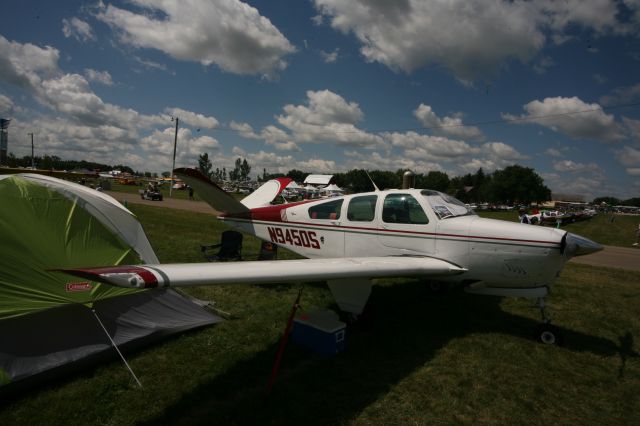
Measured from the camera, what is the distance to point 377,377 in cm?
430

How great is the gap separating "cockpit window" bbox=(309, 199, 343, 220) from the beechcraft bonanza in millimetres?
21

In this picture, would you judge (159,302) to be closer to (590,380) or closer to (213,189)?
(213,189)

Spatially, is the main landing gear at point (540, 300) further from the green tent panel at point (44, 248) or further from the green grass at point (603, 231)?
the green grass at point (603, 231)

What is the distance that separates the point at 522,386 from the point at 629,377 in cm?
176

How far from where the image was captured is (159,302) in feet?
16.0

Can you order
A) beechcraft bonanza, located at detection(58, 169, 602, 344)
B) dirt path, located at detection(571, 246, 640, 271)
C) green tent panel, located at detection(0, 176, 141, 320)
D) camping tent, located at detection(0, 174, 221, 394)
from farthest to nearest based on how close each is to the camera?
dirt path, located at detection(571, 246, 640, 271) < beechcraft bonanza, located at detection(58, 169, 602, 344) < green tent panel, located at detection(0, 176, 141, 320) < camping tent, located at detection(0, 174, 221, 394)

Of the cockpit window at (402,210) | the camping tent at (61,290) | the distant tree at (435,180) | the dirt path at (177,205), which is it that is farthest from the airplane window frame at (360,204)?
the distant tree at (435,180)

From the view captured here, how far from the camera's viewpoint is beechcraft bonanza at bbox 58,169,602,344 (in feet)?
14.7

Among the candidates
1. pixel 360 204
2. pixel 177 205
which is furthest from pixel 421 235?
pixel 177 205

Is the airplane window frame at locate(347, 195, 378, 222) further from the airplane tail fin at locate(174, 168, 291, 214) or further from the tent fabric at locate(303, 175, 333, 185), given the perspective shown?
the tent fabric at locate(303, 175, 333, 185)

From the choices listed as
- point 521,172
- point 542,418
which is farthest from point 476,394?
point 521,172

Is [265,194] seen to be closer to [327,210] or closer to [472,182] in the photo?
[327,210]

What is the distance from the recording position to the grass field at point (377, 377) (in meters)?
3.49

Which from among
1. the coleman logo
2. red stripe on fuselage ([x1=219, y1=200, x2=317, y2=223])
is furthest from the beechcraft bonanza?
the coleman logo
